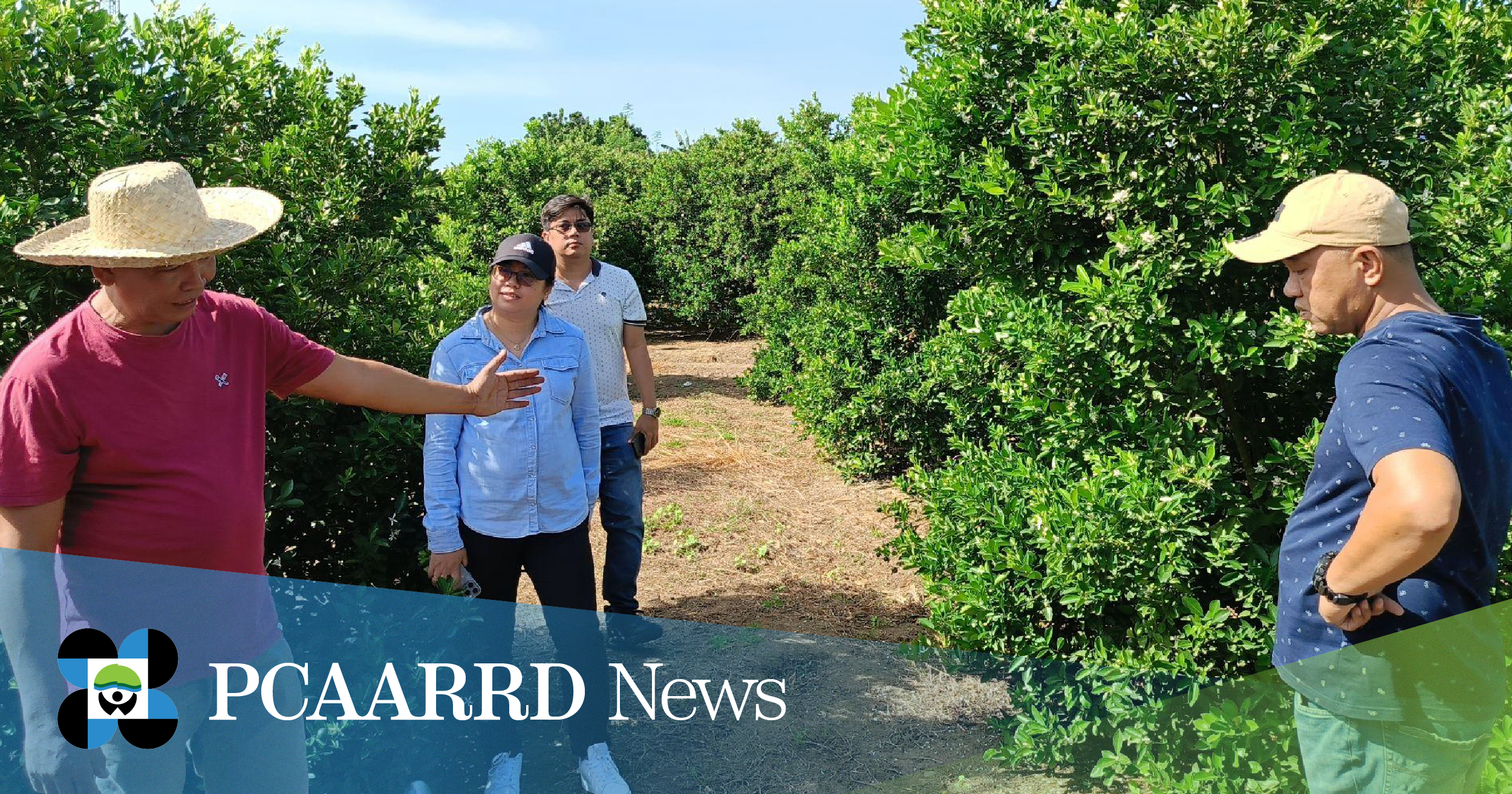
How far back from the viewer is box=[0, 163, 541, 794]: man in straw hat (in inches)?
91.9

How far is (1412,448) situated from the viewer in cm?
203

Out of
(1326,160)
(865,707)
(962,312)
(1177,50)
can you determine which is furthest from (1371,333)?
(865,707)

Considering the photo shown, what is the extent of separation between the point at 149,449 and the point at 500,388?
1.14m

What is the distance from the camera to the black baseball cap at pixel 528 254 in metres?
3.77

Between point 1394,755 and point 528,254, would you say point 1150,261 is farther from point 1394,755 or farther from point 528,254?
point 528,254

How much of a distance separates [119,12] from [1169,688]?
4.50 m

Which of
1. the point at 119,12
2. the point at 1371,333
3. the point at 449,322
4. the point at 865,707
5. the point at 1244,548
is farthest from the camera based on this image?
the point at 865,707

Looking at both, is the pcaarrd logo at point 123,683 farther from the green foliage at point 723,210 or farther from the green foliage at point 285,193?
the green foliage at point 723,210

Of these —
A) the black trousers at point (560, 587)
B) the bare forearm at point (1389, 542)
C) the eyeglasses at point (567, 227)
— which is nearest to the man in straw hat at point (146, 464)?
the black trousers at point (560, 587)

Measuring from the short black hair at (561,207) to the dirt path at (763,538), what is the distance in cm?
240

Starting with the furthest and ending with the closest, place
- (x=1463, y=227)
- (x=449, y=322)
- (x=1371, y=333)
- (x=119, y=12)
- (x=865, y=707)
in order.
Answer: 1. (x=865, y=707)
2. (x=449, y=322)
3. (x=119, y=12)
4. (x=1463, y=227)
5. (x=1371, y=333)

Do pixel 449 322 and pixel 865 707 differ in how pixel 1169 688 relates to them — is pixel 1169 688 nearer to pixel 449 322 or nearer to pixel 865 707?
pixel 865 707

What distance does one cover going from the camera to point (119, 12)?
12.8 feet

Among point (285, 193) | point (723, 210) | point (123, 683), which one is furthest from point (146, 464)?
point (723, 210)
